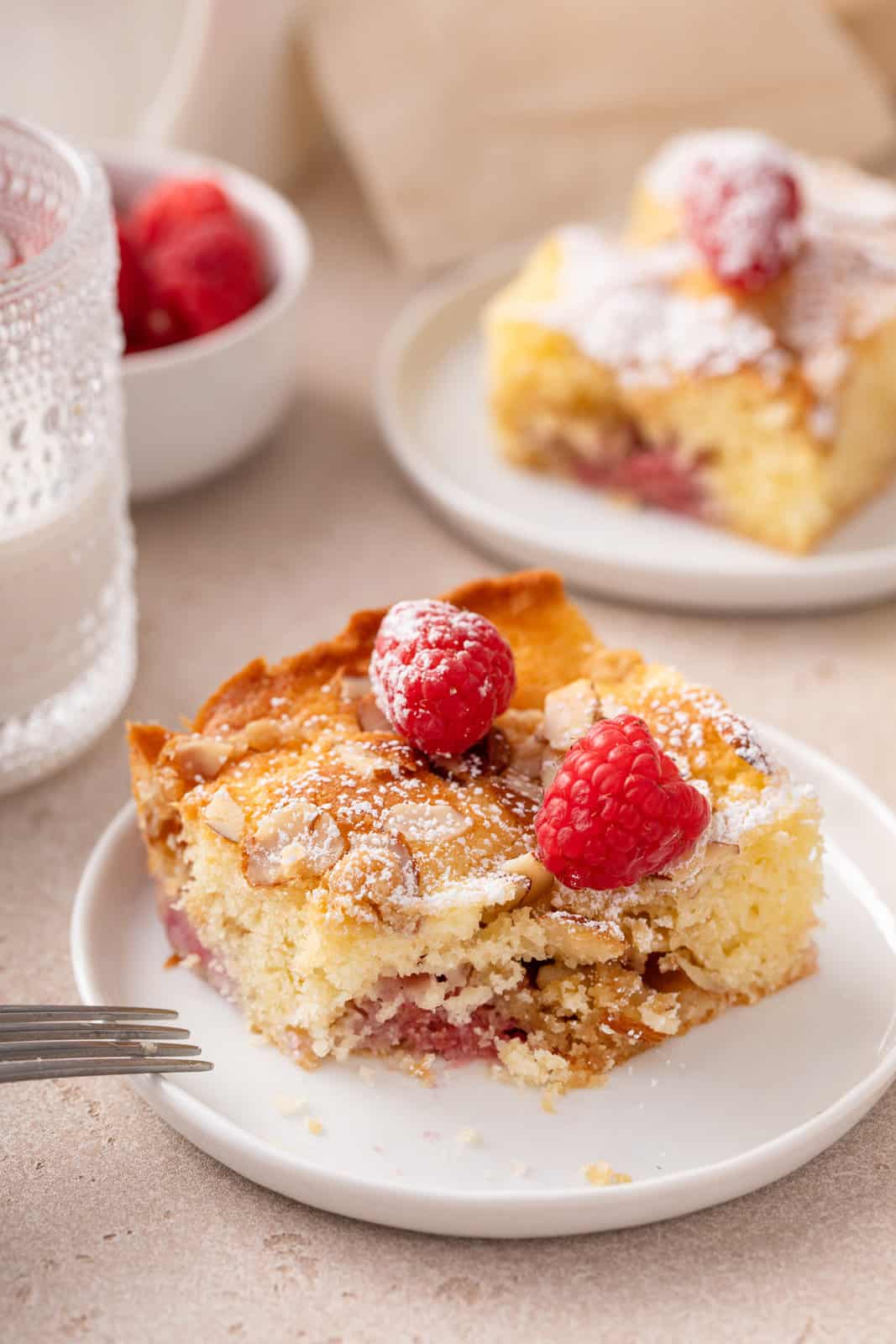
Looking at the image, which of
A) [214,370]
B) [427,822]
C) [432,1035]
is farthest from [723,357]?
[432,1035]

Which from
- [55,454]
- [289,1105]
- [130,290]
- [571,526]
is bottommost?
[571,526]

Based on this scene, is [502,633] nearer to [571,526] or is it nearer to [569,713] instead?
[569,713]

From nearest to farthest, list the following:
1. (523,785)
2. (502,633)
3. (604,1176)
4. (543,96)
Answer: (604,1176) → (523,785) → (502,633) → (543,96)

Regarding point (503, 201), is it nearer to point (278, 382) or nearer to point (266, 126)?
point (266, 126)

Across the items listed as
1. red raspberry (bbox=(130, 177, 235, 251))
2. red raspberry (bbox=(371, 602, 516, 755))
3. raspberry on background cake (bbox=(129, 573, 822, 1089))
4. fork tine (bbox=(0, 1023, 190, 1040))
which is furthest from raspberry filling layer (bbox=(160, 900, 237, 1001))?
red raspberry (bbox=(130, 177, 235, 251))

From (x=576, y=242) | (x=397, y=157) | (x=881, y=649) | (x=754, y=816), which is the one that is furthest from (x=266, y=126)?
(x=754, y=816)

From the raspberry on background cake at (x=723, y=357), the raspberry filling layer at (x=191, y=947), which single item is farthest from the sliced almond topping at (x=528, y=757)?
the raspberry on background cake at (x=723, y=357)
